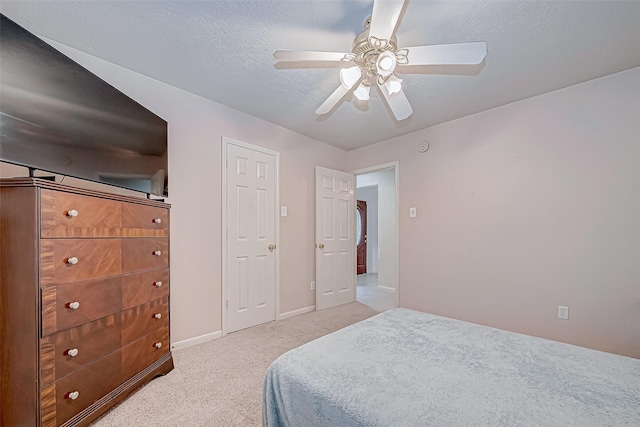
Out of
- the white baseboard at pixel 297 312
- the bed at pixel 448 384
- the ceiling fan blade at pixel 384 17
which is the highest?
the ceiling fan blade at pixel 384 17

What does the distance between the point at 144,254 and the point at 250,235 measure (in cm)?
A: 130

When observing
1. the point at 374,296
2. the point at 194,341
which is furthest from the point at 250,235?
the point at 374,296

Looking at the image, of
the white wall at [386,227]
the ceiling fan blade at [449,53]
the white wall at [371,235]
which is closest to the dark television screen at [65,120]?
the ceiling fan blade at [449,53]

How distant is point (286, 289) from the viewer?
3.48 meters

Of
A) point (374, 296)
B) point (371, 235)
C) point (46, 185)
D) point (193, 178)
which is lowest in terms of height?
point (374, 296)

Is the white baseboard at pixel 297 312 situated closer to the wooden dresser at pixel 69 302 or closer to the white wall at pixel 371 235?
the wooden dresser at pixel 69 302

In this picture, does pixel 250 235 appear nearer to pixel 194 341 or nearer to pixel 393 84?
pixel 194 341

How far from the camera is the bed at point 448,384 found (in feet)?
2.77

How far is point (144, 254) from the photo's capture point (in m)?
1.88

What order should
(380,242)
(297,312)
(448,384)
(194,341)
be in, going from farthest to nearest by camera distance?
(380,242) < (297,312) < (194,341) < (448,384)

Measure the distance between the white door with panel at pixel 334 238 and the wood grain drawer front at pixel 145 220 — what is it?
6.97 ft

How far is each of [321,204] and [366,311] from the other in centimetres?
165

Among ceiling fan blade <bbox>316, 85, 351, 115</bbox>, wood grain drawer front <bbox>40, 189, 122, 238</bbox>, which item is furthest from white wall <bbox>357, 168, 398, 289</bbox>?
wood grain drawer front <bbox>40, 189, 122, 238</bbox>

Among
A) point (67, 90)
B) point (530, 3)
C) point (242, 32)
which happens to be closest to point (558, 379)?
point (530, 3)
